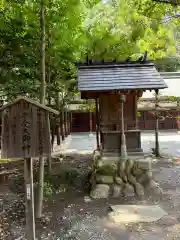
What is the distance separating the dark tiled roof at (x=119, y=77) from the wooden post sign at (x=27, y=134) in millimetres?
3822

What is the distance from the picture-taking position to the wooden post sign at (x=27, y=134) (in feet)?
15.5


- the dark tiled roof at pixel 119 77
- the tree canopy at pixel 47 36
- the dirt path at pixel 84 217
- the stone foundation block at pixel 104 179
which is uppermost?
the tree canopy at pixel 47 36

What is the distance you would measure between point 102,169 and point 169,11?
5042 millimetres

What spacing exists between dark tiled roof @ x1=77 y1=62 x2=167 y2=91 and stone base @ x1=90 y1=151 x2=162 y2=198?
243 cm

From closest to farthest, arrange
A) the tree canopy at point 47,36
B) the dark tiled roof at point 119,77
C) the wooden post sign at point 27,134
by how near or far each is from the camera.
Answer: the wooden post sign at point 27,134
the tree canopy at point 47,36
the dark tiled roof at point 119,77

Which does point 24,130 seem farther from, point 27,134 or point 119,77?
point 119,77

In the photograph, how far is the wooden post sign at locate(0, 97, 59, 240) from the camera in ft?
15.5

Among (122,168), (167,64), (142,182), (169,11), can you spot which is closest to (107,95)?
(122,168)

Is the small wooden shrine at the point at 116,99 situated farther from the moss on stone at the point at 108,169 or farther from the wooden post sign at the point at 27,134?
the wooden post sign at the point at 27,134

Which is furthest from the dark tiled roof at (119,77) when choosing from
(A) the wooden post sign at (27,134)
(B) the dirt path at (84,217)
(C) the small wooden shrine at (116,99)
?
(A) the wooden post sign at (27,134)

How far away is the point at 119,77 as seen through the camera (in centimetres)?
895

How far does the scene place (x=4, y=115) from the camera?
4.85 meters

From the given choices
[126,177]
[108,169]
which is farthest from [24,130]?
[126,177]

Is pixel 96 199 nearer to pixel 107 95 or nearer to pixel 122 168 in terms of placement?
pixel 122 168
